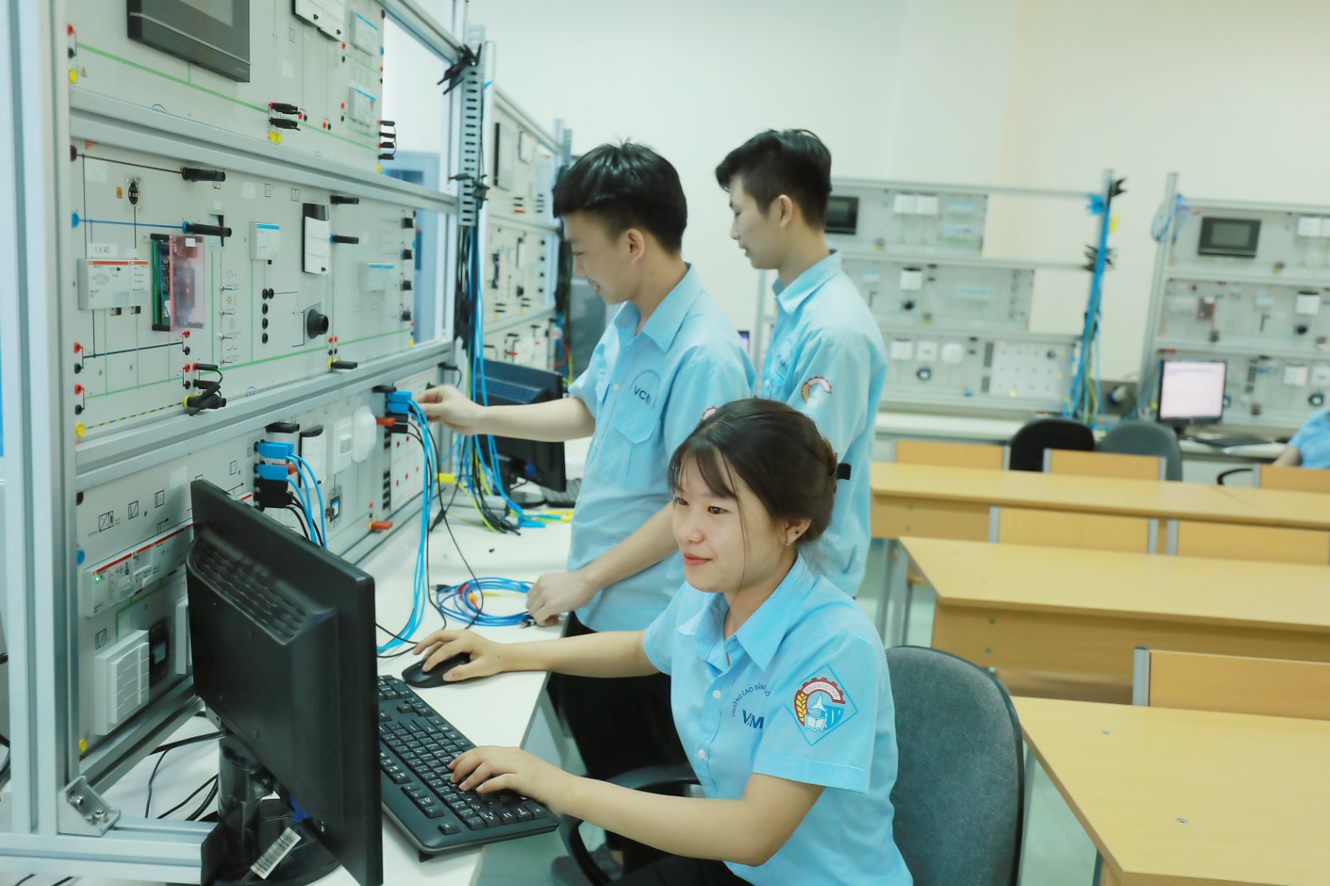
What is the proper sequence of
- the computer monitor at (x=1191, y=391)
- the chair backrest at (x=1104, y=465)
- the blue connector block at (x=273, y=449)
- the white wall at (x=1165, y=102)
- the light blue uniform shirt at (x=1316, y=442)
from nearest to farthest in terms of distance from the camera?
1. the blue connector block at (x=273, y=449)
2. the chair backrest at (x=1104, y=465)
3. the light blue uniform shirt at (x=1316, y=442)
4. the computer monitor at (x=1191, y=391)
5. the white wall at (x=1165, y=102)

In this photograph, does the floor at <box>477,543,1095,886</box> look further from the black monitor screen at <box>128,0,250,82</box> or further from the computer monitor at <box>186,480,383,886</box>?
the black monitor screen at <box>128,0,250,82</box>

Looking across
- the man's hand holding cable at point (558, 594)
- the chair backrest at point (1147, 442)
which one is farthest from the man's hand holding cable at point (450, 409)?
the chair backrest at point (1147, 442)

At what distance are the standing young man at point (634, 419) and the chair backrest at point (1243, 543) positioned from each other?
1.92 m

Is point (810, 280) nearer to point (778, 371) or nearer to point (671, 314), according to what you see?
point (778, 371)

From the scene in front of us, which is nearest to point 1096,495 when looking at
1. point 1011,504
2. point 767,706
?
point 1011,504

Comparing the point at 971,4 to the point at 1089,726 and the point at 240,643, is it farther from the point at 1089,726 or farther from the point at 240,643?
the point at 240,643

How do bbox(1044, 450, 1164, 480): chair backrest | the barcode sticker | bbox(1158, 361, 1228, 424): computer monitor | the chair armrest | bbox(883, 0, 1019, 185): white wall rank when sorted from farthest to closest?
bbox(883, 0, 1019, 185): white wall < bbox(1158, 361, 1228, 424): computer monitor < bbox(1044, 450, 1164, 480): chair backrest < the chair armrest < the barcode sticker

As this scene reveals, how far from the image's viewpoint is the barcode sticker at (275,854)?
97cm

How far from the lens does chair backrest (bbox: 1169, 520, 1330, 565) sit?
2936mm

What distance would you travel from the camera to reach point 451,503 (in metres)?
2.54

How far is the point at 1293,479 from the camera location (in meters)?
Answer: 3.98

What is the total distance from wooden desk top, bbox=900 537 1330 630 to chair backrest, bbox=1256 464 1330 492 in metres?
1.27

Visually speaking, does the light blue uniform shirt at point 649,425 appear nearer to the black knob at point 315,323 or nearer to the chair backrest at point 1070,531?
the black knob at point 315,323

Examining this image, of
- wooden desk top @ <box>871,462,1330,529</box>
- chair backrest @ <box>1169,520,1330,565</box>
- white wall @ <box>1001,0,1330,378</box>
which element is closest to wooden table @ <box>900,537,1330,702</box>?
chair backrest @ <box>1169,520,1330,565</box>
